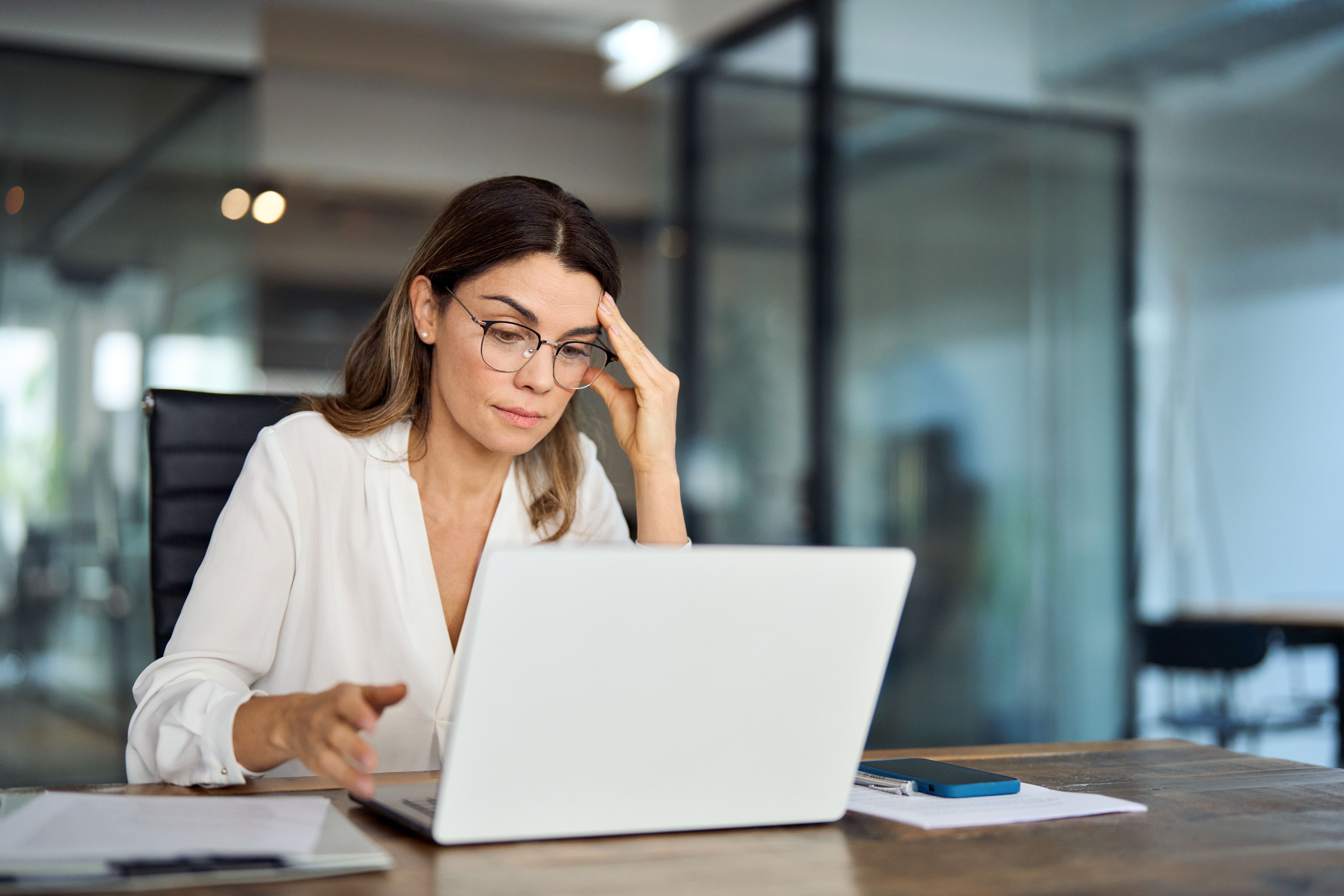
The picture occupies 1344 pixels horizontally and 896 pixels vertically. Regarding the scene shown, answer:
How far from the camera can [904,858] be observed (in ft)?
2.87

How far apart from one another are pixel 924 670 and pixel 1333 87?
2072 millimetres

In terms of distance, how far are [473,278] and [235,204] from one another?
3.35 metres

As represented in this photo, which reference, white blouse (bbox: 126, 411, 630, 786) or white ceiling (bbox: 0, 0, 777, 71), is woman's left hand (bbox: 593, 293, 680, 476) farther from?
white ceiling (bbox: 0, 0, 777, 71)

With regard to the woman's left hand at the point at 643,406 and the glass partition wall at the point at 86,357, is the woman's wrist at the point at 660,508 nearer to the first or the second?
the woman's left hand at the point at 643,406

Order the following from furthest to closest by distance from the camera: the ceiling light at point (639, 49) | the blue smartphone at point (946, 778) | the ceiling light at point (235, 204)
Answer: the ceiling light at point (639, 49) < the ceiling light at point (235, 204) < the blue smartphone at point (946, 778)

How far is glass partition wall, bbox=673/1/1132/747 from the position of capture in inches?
134

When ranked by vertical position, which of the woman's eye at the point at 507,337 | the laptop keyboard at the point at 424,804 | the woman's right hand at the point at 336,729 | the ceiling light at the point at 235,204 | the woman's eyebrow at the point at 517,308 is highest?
the ceiling light at the point at 235,204

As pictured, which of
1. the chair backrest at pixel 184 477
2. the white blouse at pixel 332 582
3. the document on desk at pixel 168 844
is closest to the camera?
the document on desk at pixel 168 844

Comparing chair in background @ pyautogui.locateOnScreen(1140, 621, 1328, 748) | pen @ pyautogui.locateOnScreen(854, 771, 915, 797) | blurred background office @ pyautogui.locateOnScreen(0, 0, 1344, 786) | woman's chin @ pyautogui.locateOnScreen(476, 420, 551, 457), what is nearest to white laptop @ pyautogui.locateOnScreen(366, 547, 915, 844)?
pen @ pyautogui.locateOnScreen(854, 771, 915, 797)

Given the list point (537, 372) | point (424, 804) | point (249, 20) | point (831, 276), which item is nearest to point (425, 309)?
point (537, 372)

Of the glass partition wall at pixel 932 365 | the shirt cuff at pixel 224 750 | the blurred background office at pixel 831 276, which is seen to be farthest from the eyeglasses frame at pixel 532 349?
the glass partition wall at pixel 932 365

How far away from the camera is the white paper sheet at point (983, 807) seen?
985mm

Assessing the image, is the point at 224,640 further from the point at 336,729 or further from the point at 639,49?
the point at 639,49

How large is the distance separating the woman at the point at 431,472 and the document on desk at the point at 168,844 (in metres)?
0.39
